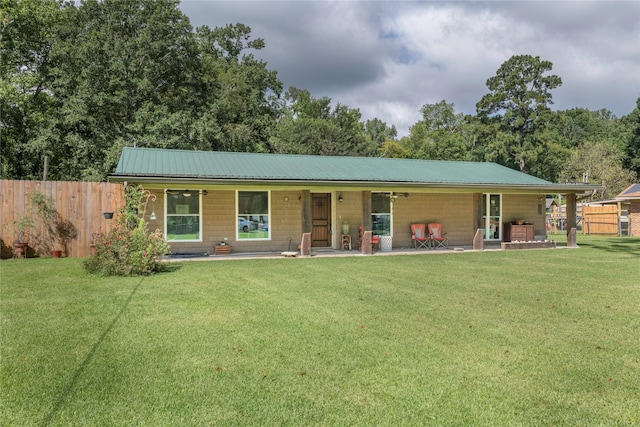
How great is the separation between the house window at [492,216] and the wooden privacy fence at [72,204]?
12132 mm

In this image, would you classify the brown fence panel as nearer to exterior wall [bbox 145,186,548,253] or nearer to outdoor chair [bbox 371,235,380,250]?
exterior wall [bbox 145,186,548,253]

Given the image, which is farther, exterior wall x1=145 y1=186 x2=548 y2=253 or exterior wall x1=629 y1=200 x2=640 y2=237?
exterior wall x1=629 y1=200 x2=640 y2=237

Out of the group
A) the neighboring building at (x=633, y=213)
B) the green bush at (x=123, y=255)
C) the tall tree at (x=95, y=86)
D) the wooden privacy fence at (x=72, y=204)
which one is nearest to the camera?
the green bush at (x=123, y=255)

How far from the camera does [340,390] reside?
3102 mm

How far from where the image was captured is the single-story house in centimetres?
1181

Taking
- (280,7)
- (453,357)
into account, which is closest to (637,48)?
(280,7)

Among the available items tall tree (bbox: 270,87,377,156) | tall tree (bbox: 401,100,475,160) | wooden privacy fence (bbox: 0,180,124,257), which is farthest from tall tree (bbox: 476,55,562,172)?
wooden privacy fence (bbox: 0,180,124,257)

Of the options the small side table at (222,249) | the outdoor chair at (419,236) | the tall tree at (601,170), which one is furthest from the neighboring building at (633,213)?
the small side table at (222,249)

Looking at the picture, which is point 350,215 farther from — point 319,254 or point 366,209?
point 319,254

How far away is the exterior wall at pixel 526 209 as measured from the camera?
15406mm

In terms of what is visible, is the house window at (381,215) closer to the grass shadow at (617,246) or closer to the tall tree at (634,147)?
the grass shadow at (617,246)

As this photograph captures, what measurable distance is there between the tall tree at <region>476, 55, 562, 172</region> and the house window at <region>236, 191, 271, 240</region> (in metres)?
30.4

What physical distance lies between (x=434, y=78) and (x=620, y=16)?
439 inches

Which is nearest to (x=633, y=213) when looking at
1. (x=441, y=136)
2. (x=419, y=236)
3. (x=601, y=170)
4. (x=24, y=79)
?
(x=601, y=170)
